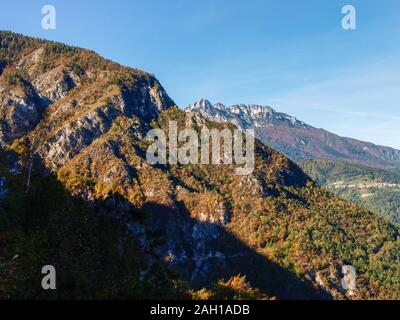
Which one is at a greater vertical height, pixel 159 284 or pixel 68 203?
pixel 68 203

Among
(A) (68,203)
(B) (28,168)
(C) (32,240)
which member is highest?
(B) (28,168)

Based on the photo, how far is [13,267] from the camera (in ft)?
185

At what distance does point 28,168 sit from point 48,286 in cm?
3800

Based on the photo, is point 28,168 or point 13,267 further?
point 28,168
